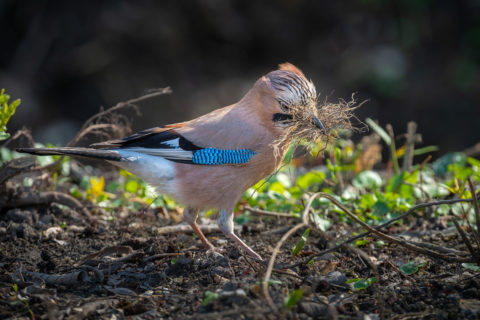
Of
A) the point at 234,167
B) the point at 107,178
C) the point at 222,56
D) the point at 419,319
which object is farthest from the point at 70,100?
the point at 419,319

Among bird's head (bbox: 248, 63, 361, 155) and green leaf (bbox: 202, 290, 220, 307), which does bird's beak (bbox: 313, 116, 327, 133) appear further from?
green leaf (bbox: 202, 290, 220, 307)

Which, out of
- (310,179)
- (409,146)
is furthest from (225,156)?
(409,146)

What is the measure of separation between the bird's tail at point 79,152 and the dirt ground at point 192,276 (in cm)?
61

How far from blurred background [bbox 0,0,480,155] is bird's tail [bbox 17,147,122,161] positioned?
482cm

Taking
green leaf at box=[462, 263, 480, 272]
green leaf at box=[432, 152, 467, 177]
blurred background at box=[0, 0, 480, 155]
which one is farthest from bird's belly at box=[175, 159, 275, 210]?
blurred background at box=[0, 0, 480, 155]

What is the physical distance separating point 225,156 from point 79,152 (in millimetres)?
989

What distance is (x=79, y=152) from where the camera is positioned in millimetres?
3855

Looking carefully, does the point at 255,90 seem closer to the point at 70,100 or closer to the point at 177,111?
the point at 177,111

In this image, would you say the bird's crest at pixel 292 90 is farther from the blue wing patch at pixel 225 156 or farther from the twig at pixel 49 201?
the twig at pixel 49 201

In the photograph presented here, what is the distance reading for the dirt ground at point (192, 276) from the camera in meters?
2.81

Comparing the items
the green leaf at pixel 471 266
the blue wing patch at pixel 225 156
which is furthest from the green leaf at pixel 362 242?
the blue wing patch at pixel 225 156

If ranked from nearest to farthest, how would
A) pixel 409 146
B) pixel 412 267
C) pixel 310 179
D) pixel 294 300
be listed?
1. pixel 294 300
2. pixel 412 267
3. pixel 310 179
4. pixel 409 146

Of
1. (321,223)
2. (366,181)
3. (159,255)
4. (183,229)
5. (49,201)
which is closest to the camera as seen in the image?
(159,255)

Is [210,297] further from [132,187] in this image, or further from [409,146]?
[409,146]
